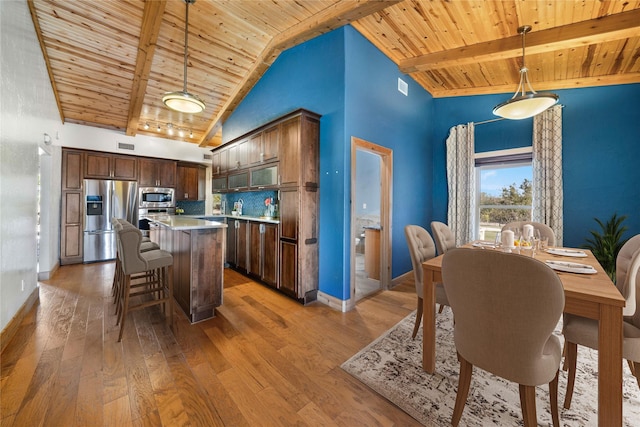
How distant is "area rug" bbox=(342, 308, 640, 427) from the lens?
57.6 inches

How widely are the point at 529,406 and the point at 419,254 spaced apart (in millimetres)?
1203

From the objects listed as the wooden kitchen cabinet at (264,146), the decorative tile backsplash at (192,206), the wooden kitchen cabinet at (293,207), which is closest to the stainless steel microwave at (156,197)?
the decorative tile backsplash at (192,206)

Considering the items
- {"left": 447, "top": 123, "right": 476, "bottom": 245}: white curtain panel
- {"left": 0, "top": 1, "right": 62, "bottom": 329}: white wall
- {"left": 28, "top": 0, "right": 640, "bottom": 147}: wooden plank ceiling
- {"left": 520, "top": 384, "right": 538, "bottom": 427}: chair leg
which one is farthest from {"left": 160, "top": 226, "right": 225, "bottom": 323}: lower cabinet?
{"left": 447, "top": 123, "right": 476, "bottom": 245}: white curtain panel

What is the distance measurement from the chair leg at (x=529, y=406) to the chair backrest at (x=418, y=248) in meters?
1.01

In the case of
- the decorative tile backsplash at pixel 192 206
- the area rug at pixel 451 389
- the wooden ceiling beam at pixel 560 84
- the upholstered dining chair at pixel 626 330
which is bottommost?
the area rug at pixel 451 389

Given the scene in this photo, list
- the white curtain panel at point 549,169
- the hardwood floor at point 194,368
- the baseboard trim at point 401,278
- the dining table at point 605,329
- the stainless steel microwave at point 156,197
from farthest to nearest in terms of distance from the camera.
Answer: the stainless steel microwave at point 156,197
the baseboard trim at point 401,278
the white curtain panel at point 549,169
the hardwood floor at point 194,368
the dining table at point 605,329

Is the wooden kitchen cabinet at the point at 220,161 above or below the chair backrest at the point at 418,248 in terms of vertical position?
above

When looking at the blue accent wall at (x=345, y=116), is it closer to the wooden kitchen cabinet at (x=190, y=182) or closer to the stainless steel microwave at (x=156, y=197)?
the wooden kitchen cabinet at (x=190, y=182)

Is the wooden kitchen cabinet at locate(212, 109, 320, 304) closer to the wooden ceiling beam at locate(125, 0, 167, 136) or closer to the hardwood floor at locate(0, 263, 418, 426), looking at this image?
the hardwood floor at locate(0, 263, 418, 426)

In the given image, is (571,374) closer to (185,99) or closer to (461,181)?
Result: (461,181)

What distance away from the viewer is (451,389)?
168 centimetres

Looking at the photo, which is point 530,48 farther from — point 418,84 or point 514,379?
point 514,379

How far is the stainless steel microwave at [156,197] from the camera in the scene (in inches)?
228

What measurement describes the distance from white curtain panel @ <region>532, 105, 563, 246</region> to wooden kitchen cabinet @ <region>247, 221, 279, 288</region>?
13.4ft
